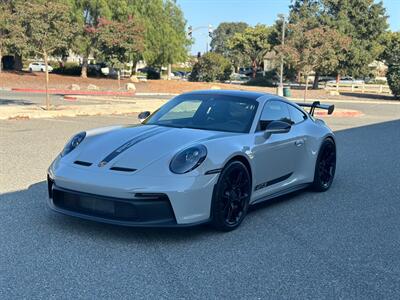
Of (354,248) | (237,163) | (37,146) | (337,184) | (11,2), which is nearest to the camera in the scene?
(354,248)

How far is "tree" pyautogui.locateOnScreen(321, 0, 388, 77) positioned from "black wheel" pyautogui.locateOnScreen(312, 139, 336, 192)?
44.8 meters

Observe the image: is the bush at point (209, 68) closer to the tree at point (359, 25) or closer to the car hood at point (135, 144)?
the tree at point (359, 25)

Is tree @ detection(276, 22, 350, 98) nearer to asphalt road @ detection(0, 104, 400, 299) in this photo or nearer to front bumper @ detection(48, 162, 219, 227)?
asphalt road @ detection(0, 104, 400, 299)

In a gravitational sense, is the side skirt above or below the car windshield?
below

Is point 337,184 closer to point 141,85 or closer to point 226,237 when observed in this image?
point 226,237

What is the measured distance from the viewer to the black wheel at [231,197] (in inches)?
192

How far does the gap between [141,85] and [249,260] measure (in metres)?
39.1

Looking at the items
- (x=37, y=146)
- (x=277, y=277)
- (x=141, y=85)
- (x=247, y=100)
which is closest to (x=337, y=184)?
(x=247, y=100)

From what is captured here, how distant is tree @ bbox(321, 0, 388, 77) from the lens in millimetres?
50062

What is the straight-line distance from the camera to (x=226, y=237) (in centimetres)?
496

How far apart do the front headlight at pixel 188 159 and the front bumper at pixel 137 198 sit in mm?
99

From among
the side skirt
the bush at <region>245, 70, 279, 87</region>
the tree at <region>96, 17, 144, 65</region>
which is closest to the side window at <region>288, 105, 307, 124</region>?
the side skirt

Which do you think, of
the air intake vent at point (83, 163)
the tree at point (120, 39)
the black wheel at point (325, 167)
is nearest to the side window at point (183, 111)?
the air intake vent at point (83, 163)

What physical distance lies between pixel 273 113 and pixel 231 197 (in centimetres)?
150
